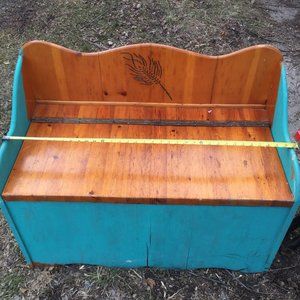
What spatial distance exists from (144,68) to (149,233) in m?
0.89

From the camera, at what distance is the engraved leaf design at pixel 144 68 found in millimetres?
2041

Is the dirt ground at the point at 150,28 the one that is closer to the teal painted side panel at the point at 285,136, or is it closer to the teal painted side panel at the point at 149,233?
the teal painted side panel at the point at 149,233

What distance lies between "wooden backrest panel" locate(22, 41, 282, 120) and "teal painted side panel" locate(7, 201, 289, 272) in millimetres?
676

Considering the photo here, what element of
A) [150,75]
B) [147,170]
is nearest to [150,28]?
[150,75]

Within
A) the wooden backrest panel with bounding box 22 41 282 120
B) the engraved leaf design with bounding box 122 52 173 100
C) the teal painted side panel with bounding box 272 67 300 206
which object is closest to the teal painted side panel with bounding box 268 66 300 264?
the teal painted side panel with bounding box 272 67 300 206

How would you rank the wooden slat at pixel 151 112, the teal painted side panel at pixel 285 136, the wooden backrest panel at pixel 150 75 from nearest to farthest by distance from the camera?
1. the teal painted side panel at pixel 285 136
2. the wooden backrest panel at pixel 150 75
3. the wooden slat at pixel 151 112

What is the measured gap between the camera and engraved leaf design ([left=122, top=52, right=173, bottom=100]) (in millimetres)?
2041

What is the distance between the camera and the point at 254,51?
6.56 ft

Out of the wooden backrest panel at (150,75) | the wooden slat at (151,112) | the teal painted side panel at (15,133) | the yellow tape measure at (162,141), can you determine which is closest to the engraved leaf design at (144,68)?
the wooden backrest panel at (150,75)

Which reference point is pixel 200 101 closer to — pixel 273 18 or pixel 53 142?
pixel 53 142

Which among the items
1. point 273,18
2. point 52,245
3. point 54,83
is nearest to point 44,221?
point 52,245

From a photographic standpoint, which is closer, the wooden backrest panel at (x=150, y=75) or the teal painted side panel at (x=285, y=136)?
the teal painted side panel at (x=285, y=136)

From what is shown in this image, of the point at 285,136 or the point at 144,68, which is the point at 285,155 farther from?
the point at 144,68

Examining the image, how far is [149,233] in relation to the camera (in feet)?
6.38
